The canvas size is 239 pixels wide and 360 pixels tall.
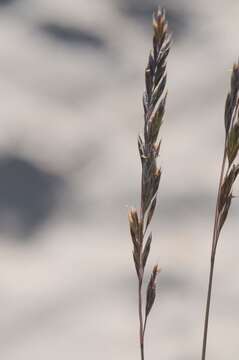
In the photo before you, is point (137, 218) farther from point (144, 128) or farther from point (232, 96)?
point (232, 96)

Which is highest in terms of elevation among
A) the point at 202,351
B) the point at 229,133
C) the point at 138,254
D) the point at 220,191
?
the point at 229,133

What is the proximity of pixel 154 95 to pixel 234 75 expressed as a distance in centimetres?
18

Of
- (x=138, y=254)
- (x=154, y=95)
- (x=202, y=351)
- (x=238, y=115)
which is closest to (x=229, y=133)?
(x=238, y=115)

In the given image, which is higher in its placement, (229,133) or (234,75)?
(234,75)

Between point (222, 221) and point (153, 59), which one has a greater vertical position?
point (153, 59)

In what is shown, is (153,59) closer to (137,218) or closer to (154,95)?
(154,95)

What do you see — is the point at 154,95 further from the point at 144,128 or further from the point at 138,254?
the point at 138,254

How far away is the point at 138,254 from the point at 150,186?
0.53ft

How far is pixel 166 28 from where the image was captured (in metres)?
1.94

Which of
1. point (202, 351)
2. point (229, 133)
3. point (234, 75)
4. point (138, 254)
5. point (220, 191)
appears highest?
point (234, 75)

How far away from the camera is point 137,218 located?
2012 mm

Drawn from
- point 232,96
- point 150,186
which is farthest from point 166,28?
point 150,186

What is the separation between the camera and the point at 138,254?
Result: 6.57 feet

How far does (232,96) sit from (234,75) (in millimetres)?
48
